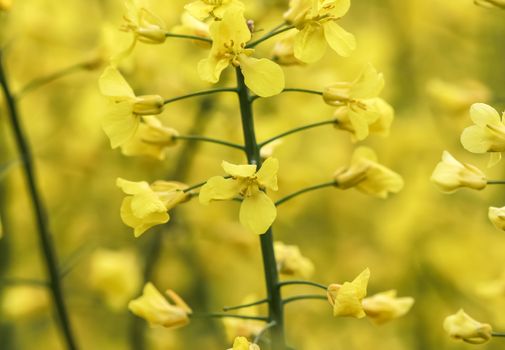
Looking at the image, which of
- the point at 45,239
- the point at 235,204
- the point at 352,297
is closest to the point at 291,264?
the point at 352,297

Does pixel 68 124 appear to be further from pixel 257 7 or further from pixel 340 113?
pixel 340 113

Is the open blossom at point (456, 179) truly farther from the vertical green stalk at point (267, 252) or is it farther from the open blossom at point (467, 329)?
the vertical green stalk at point (267, 252)

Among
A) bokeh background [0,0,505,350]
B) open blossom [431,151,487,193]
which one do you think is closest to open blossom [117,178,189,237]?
open blossom [431,151,487,193]

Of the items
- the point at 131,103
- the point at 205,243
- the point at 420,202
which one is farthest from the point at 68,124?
the point at 131,103

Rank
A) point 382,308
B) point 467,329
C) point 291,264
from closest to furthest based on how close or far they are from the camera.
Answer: point 467,329
point 382,308
point 291,264

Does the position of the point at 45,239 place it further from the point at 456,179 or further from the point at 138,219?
the point at 456,179

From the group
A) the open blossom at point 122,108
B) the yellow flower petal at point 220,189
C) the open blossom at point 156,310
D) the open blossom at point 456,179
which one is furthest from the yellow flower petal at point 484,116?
the open blossom at point 156,310

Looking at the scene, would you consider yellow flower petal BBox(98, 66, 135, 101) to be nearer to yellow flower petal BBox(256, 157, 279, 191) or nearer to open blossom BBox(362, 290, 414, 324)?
yellow flower petal BBox(256, 157, 279, 191)
